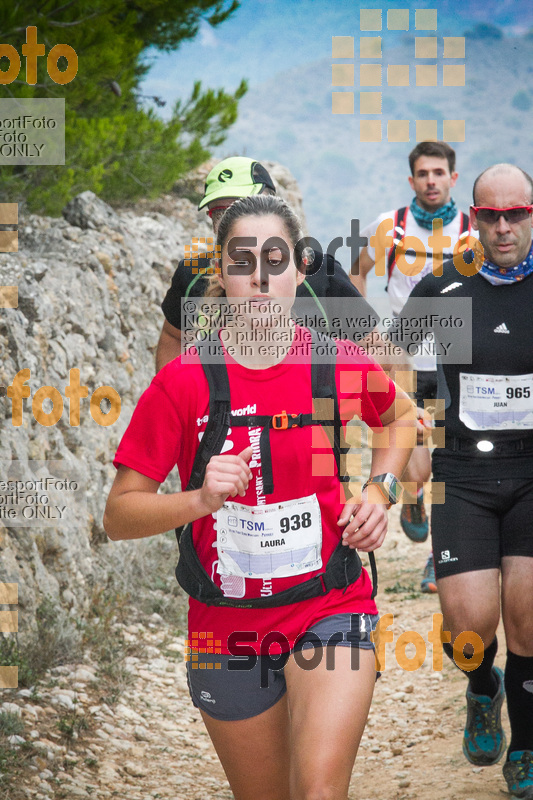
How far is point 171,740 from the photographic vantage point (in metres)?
5.09

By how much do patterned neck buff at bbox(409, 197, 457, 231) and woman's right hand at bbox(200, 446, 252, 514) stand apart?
4716mm

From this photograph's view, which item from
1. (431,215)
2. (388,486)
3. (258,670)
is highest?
(431,215)

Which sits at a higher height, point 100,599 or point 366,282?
point 366,282

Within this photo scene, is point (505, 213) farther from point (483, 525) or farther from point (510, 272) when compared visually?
point (483, 525)

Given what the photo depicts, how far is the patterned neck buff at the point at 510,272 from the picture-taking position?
4094 mm

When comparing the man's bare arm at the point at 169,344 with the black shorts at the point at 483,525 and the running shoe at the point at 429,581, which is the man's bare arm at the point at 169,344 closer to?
the black shorts at the point at 483,525

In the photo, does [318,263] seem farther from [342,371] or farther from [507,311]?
[342,371]

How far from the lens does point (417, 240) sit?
670cm

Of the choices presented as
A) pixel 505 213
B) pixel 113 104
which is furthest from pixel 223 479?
pixel 113 104

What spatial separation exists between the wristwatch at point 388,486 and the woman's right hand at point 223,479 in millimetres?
628

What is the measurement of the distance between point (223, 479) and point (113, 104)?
8.73 m

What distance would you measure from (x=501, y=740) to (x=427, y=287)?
7.26 ft

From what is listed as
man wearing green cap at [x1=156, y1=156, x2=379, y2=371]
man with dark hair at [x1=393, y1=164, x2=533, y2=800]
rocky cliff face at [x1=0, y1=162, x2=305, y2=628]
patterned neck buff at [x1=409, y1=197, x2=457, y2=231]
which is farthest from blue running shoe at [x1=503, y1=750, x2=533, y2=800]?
patterned neck buff at [x1=409, y1=197, x2=457, y2=231]

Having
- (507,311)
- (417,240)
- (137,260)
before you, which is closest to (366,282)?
(417,240)
